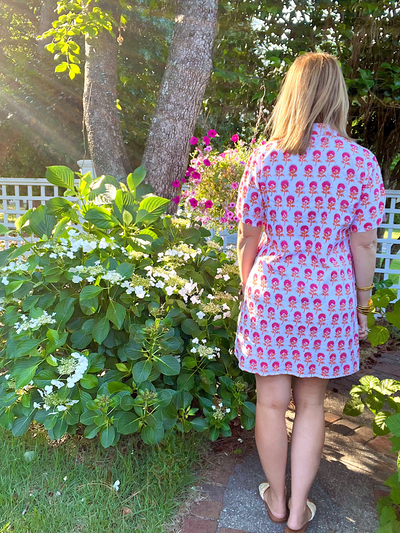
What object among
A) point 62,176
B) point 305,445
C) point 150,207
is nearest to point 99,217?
point 150,207

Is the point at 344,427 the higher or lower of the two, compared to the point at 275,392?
lower

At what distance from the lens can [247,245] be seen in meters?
1.73

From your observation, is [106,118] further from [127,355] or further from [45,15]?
[45,15]

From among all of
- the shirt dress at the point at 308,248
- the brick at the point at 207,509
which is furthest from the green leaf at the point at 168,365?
the brick at the point at 207,509

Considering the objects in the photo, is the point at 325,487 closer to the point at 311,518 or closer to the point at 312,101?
the point at 311,518

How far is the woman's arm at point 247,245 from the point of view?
1701mm

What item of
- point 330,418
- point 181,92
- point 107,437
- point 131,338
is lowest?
point 330,418

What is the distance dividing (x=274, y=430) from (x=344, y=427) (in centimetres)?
105

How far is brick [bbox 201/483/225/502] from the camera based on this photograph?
1.93 m

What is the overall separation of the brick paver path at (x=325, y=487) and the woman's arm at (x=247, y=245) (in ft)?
3.14

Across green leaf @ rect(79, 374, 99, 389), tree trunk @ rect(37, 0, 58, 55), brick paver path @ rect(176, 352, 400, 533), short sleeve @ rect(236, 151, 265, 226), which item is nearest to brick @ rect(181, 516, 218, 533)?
brick paver path @ rect(176, 352, 400, 533)

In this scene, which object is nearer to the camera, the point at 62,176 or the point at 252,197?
the point at 252,197

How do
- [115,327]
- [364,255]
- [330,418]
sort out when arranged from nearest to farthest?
[364,255]
[115,327]
[330,418]

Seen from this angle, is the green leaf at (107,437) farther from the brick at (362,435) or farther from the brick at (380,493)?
the brick at (362,435)
